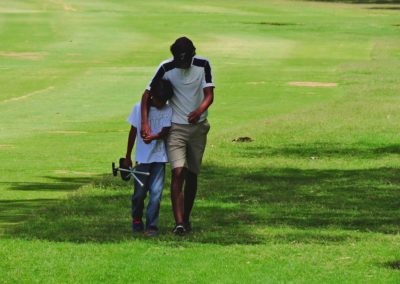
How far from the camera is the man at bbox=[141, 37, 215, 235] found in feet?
27.8

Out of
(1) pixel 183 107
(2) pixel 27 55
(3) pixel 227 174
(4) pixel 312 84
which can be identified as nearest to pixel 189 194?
(1) pixel 183 107

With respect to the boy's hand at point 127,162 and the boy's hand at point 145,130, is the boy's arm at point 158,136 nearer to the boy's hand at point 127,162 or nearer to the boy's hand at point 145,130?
the boy's hand at point 145,130

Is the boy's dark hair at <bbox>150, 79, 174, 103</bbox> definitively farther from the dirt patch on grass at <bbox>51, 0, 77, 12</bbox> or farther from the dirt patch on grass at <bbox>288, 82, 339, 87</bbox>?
the dirt patch on grass at <bbox>51, 0, 77, 12</bbox>

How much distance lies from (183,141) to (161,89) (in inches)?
23.0

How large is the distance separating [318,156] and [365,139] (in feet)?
6.81

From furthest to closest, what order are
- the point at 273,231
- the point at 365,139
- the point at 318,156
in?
the point at 365,139
the point at 318,156
the point at 273,231

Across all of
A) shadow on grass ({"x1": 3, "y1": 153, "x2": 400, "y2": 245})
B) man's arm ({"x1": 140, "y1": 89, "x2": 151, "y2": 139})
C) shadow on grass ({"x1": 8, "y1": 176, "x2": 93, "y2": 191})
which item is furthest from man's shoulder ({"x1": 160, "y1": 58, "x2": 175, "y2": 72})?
shadow on grass ({"x1": 8, "y1": 176, "x2": 93, "y2": 191})

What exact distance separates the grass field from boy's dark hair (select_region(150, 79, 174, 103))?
1.40m

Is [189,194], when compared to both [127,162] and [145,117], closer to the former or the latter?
[127,162]

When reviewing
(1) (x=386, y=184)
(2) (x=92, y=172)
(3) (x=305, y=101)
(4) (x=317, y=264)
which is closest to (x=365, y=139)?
(1) (x=386, y=184)

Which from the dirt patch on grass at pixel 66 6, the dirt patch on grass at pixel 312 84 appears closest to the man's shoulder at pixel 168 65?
the dirt patch on grass at pixel 312 84

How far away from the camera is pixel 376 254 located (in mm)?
7809

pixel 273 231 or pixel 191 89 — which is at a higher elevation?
pixel 191 89

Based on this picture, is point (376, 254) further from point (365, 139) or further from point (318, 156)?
point (365, 139)
